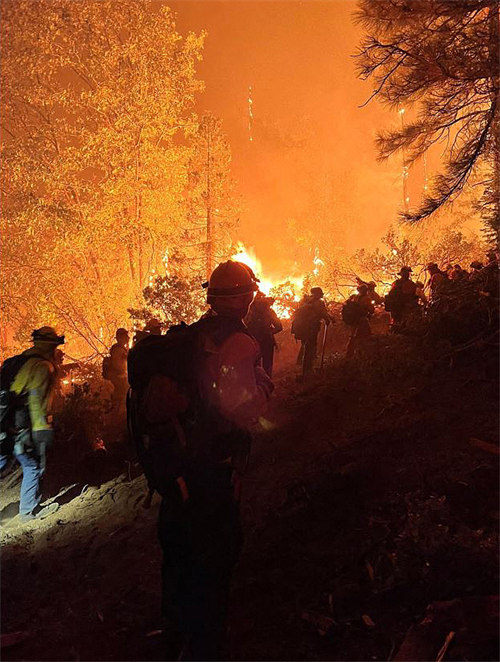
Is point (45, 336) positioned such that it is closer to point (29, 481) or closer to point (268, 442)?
point (29, 481)

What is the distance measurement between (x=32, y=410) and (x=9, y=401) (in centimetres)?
28

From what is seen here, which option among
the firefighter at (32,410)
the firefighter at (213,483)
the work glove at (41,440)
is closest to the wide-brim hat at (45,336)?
the firefighter at (32,410)

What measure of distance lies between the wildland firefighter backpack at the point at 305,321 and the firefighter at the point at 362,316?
0.92 meters

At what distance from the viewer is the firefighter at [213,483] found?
2.39 m

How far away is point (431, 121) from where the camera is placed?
678cm

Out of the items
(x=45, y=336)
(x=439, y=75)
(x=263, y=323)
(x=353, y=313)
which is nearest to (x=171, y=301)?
(x=353, y=313)

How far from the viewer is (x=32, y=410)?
562 centimetres

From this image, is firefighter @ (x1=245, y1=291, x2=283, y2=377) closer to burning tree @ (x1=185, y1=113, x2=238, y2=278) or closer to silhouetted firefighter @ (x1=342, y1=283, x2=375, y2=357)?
silhouetted firefighter @ (x1=342, y1=283, x2=375, y2=357)

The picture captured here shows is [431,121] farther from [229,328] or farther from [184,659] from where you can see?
[184,659]

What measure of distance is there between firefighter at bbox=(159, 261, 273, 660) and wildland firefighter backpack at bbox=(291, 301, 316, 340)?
6665 millimetres

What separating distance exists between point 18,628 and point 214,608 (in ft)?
6.62

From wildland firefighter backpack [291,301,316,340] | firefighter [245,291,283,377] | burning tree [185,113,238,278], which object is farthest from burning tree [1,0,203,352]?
firefighter [245,291,283,377]

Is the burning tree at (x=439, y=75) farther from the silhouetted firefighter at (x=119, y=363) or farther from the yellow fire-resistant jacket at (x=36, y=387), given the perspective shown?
the yellow fire-resistant jacket at (x=36, y=387)

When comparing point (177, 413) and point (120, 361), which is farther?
point (120, 361)
